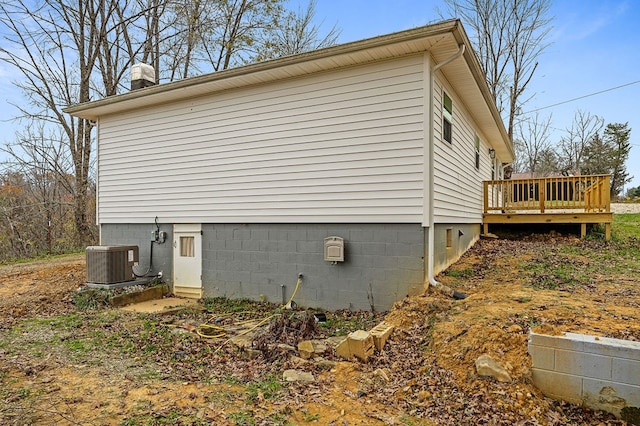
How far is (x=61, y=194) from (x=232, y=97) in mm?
11923

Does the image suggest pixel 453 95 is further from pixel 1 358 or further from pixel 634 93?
pixel 634 93

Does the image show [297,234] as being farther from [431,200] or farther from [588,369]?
[588,369]

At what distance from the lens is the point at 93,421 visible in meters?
2.74

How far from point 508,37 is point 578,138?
13.8m

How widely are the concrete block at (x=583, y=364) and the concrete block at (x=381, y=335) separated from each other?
5.26 feet

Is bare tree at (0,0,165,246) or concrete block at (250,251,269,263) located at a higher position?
bare tree at (0,0,165,246)

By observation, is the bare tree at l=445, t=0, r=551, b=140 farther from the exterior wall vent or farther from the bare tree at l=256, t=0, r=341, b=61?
the exterior wall vent

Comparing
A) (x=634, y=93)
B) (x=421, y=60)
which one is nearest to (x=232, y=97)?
(x=421, y=60)

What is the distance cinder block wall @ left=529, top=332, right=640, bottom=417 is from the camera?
262 cm

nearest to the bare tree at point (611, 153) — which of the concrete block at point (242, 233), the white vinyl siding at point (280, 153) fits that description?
the white vinyl siding at point (280, 153)

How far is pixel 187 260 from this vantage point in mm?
7434

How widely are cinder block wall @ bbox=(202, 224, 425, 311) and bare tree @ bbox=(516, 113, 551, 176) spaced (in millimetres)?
25618

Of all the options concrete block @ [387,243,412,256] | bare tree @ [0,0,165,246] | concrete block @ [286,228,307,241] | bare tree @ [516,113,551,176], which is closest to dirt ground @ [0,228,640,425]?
concrete block @ [387,243,412,256]

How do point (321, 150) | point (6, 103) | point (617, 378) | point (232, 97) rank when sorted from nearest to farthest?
point (617, 378), point (321, 150), point (232, 97), point (6, 103)
